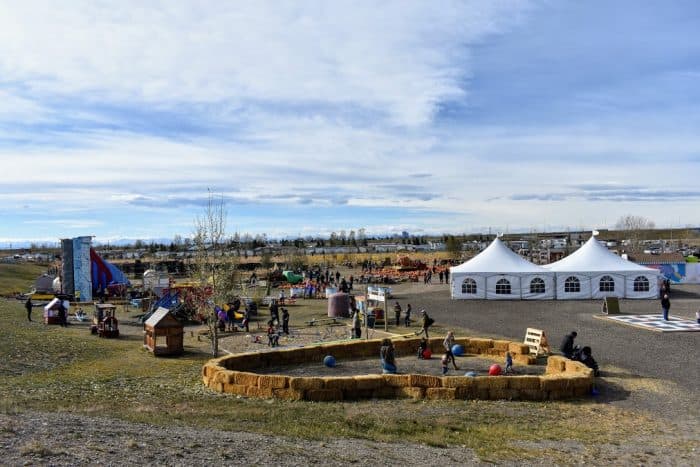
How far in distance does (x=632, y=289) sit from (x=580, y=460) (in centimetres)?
2586

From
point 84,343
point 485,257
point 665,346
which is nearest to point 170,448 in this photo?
point 84,343

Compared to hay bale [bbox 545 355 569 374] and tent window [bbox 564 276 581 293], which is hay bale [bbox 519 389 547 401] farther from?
tent window [bbox 564 276 581 293]

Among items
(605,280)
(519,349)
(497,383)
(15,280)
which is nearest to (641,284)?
(605,280)

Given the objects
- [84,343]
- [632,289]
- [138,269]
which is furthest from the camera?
[138,269]

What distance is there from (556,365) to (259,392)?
812cm

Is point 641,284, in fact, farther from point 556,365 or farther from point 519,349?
point 556,365

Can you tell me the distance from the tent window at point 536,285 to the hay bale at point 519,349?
51.2ft

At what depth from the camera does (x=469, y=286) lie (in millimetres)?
33844

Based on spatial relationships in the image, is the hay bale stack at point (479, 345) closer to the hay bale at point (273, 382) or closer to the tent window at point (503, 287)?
the hay bale at point (273, 382)

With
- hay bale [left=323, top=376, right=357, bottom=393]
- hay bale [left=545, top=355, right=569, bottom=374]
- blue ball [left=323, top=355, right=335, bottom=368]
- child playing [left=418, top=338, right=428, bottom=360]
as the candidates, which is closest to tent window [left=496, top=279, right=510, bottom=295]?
child playing [left=418, top=338, right=428, bottom=360]

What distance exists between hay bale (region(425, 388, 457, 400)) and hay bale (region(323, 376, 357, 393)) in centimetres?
177

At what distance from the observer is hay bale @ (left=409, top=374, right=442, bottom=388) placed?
1363 centimetres

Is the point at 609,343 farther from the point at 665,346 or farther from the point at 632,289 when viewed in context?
the point at 632,289

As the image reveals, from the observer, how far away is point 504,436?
10688 millimetres
